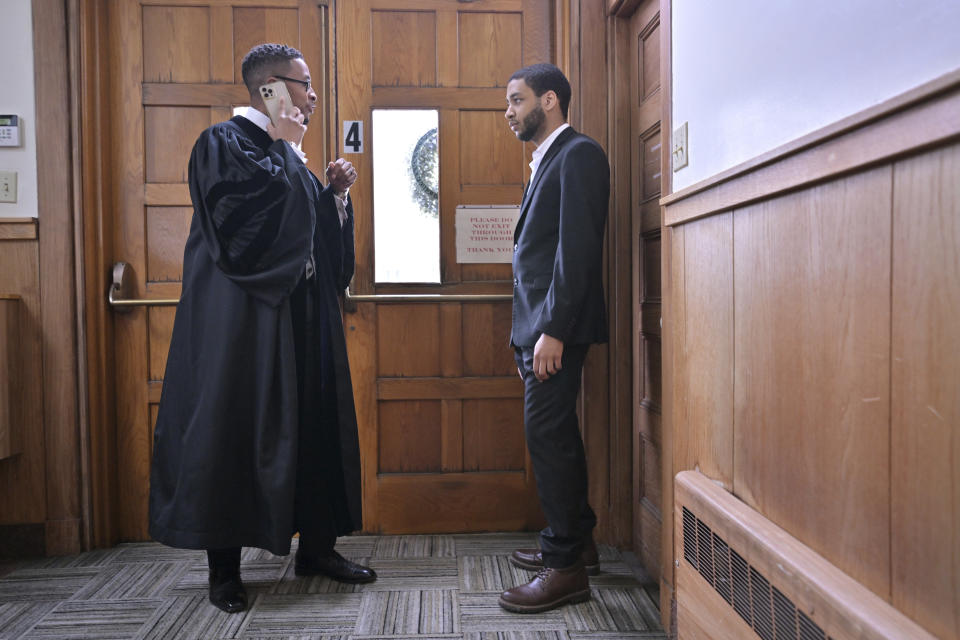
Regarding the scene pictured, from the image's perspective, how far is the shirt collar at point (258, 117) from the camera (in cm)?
184

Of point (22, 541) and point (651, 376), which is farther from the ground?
point (651, 376)

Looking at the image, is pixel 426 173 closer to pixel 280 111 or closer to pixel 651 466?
pixel 280 111

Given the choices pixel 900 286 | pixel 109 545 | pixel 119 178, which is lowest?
pixel 109 545

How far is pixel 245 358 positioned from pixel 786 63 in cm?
146

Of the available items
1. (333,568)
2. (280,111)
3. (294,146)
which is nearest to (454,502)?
(333,568)

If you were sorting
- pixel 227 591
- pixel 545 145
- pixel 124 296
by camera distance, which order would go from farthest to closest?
pixel 124 296 < pixel 545 145 < pixel 227 591

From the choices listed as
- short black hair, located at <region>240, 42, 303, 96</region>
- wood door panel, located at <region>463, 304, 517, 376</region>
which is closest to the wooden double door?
wood door panel, located at <region>463, 304, 517, 376</region>

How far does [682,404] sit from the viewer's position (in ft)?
4.86

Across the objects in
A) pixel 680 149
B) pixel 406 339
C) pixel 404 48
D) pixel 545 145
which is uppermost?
pixel 404 48

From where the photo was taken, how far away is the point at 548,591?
1.76 metres

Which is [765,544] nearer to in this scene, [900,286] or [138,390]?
[900,286]

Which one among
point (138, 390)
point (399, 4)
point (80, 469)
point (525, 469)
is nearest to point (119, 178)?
point (138, 390)

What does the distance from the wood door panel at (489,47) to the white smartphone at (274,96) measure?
0.74m

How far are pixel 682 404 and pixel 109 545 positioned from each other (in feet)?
6.80
